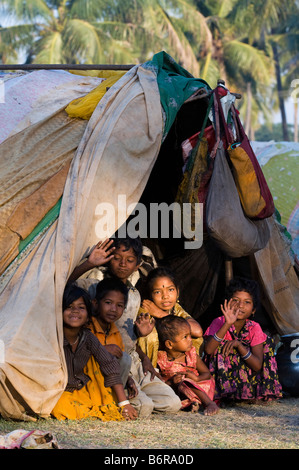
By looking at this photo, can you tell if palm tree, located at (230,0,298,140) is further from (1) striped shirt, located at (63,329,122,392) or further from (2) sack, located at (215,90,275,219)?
(1) striped shirt, located at (63,329,122,392)

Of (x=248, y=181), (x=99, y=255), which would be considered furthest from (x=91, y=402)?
(x=248, y=181)

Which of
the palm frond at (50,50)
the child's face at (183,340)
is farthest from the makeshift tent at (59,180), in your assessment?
the palm frond at (50,50)

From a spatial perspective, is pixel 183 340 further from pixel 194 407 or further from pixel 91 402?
pixel 91 402

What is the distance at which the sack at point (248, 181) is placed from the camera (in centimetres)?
522

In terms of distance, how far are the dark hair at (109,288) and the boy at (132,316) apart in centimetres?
13

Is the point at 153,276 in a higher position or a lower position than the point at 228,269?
higher

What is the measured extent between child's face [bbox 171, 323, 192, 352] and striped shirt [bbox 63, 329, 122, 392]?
23.3 inches

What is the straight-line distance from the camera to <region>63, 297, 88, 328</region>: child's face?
14.2ft

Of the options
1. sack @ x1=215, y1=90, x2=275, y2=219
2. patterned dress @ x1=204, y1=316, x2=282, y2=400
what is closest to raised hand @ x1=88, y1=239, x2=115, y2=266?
patterned dress @ x1=204, y1=316, x2=282, y2=400

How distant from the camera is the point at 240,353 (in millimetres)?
5113

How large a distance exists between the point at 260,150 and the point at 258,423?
599cm

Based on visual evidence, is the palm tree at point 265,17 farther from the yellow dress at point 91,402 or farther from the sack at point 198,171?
the yellow dress at point 91,402

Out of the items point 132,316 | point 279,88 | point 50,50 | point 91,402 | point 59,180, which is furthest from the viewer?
point 279,88

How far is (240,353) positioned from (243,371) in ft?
0.43
